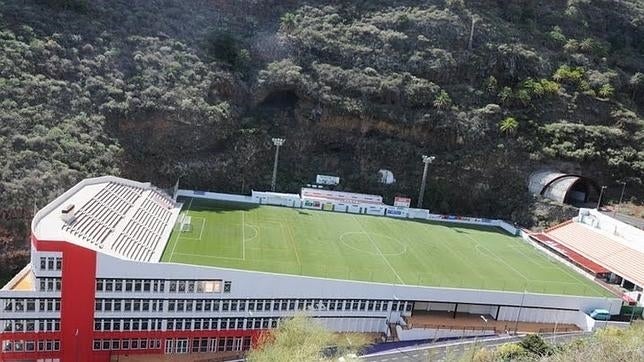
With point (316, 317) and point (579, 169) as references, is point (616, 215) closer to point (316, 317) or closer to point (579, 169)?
point (579, 169)

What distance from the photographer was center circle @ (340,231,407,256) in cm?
4388

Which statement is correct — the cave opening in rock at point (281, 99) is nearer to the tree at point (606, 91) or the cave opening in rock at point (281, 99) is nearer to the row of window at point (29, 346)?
the row of window at point (29, 346)

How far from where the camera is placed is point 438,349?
34.8 meters

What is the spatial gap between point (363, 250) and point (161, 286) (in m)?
17.3

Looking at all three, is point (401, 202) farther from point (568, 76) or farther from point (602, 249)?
point (568, 76)

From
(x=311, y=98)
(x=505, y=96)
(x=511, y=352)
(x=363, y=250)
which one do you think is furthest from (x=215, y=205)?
(x=505, y=96)

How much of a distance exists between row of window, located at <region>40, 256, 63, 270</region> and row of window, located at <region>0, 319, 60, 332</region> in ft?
11.1

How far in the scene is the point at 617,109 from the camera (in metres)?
67.8

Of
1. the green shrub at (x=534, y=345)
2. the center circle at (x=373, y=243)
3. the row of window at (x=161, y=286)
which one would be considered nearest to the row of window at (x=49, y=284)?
the row of window at (x=161, y=286)

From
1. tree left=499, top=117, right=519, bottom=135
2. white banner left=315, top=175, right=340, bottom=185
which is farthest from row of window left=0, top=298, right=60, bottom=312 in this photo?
tree left=499, top=117, right=519, bottom=135

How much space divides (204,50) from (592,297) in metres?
47.8

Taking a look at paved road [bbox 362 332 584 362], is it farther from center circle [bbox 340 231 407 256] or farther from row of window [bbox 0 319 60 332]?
Answer: row of window [bbox 0 319 60 332]

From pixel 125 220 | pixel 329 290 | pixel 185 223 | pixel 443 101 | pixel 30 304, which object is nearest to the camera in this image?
pixel 30 304

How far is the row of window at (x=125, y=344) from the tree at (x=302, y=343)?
254 inches
